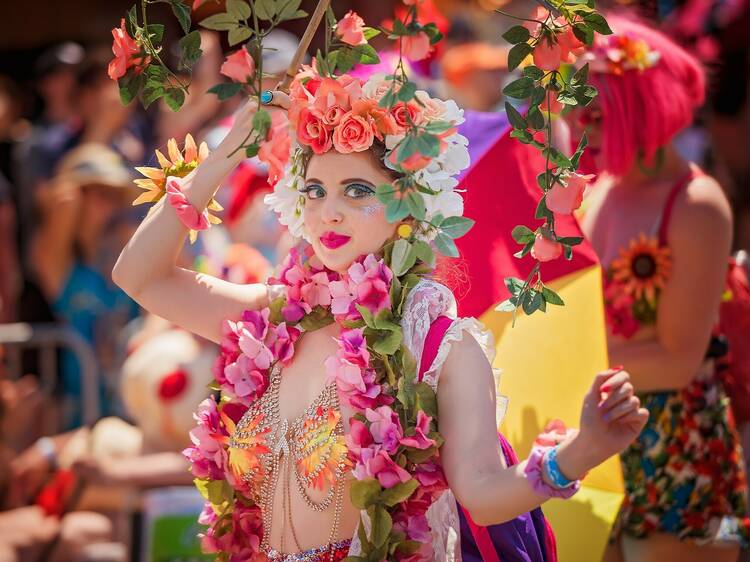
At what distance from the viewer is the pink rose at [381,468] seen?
245 cm

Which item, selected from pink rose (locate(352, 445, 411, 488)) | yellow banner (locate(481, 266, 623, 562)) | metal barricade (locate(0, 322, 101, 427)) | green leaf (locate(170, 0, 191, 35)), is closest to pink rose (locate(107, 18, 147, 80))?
green leaf (locate(170, 0, 191, 35))

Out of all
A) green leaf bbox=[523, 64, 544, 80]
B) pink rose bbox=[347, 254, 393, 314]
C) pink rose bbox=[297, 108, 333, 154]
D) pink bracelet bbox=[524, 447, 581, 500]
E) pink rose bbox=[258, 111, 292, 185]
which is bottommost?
pink bracelet bbox=[524, 447, 581, 500]

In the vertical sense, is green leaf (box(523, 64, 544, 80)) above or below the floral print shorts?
above

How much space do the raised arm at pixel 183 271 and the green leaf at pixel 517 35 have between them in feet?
2.13

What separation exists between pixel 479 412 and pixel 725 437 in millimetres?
1701

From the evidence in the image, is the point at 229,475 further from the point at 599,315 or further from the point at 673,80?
the point at 673,80

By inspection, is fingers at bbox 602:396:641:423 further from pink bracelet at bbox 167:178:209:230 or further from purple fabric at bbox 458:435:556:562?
pink bracelet at bbox 167:178:209:230

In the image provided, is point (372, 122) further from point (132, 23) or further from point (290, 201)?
point (132, 23)

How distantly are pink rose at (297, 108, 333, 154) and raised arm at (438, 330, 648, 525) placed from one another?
542 millimetres

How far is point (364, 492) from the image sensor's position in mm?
2453

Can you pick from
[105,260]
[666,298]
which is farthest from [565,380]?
[105,260]

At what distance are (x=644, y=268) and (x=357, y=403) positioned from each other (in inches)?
60.5

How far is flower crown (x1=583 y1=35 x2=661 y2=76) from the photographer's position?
3.64m

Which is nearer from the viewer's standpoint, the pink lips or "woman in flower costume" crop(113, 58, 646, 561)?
"woman in flower costume" crop(113, 58, 646, 561)
